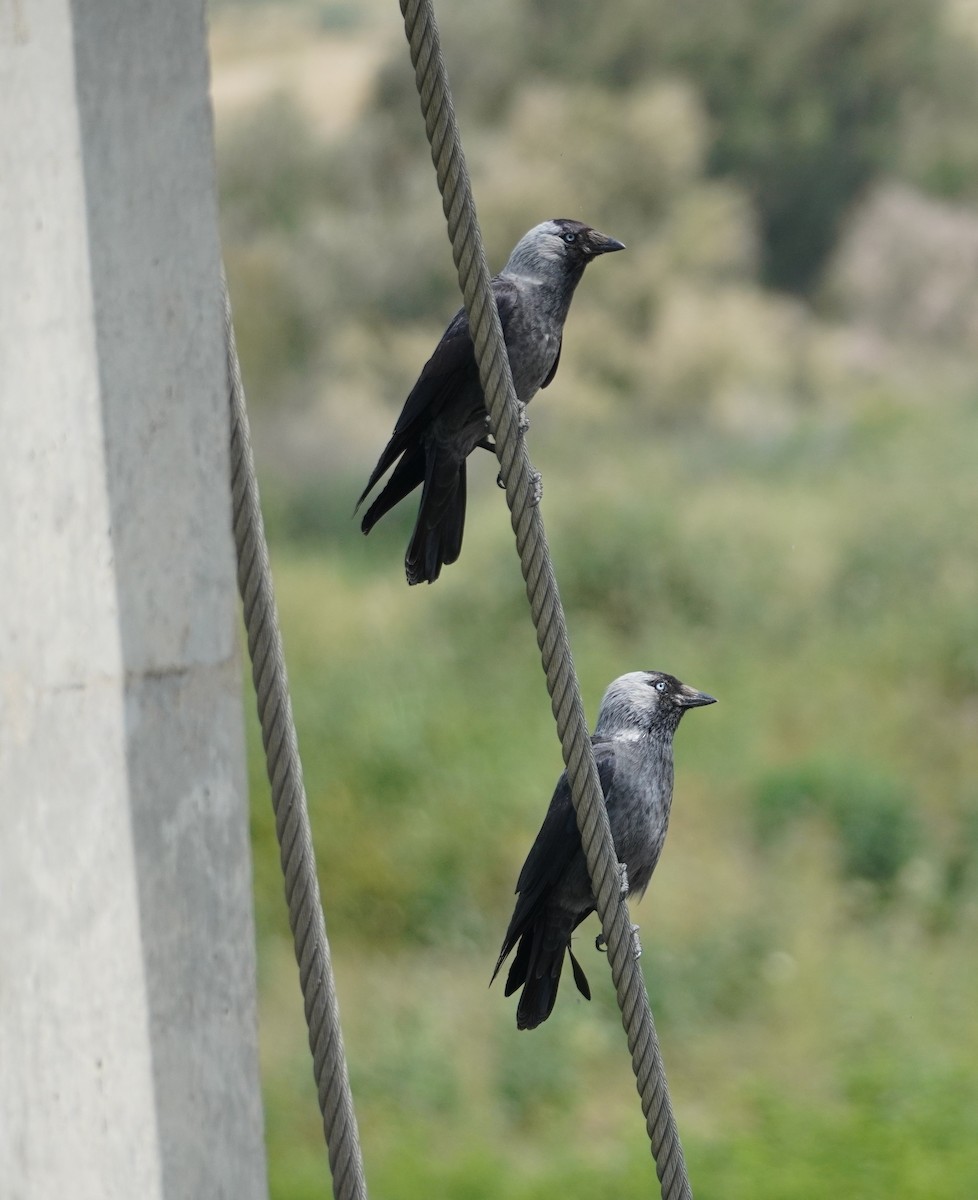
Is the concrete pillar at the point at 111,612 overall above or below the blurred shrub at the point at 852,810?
above

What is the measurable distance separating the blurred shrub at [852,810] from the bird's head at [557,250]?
698cm

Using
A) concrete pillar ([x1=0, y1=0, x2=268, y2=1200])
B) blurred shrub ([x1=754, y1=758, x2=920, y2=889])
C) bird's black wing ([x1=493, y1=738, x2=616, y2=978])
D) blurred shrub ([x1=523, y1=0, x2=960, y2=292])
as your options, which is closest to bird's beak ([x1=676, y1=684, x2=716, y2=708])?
bird's black wing ([x1=493, y1=738, x2=616, y2=978])

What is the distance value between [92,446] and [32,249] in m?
0.20

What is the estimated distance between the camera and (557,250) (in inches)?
106

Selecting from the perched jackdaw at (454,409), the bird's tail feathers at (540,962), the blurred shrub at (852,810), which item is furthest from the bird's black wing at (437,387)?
the blurred shrub at (852,810)

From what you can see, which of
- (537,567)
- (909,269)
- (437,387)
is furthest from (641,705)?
Result: (909,269)

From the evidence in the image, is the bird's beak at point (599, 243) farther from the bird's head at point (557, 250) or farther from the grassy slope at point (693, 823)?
the grassy slope at point (693, 823)

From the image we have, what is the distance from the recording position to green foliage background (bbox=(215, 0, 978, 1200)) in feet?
25.6

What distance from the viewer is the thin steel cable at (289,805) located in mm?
1900

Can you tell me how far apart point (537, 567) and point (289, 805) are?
0.41 meters

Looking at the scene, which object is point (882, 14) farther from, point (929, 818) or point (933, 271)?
point (929, 818)

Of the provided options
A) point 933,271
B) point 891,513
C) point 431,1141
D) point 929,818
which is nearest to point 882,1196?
point 431,1141

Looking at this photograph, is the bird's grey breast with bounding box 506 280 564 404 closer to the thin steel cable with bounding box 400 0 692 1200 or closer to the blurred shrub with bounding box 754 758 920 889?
the thin steel cable with bounding box 400 0 692 1200

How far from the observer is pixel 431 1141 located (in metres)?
7.58
